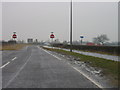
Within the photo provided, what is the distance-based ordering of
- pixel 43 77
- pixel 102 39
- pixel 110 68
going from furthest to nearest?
pixel 102 39, pixel 110 68, pixel 43 77

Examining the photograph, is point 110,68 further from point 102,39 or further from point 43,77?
point 102,39

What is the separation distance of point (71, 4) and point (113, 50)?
11.4 metres

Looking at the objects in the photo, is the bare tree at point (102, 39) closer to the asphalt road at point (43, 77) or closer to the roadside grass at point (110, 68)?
the roadside grass at point (110, 68)

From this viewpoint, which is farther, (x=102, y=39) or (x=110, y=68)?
(x=102, y=39)

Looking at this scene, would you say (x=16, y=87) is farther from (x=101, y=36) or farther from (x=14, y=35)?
(x=101, y=36)

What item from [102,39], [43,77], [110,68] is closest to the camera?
[43,77]

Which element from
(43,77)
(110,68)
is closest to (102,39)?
(110,68)

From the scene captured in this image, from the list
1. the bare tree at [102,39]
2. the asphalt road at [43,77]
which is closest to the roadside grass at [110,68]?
the asphalt road at [43,77]

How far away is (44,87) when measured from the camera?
20.2 feet

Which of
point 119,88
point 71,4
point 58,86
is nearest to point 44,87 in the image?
point 58,86

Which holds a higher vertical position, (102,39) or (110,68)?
(102,39)

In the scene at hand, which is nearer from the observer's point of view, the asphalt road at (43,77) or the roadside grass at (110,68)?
the asphalt road at (43,77)

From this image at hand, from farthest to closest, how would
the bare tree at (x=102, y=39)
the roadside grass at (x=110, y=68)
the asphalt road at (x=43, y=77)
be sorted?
1. the bare tree at (x=102, y=39)
2. the roadside grass at (x=110, y=68)
3. the asphalt road at (x=43, y=77)

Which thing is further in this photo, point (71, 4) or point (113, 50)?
point (71, 4)
